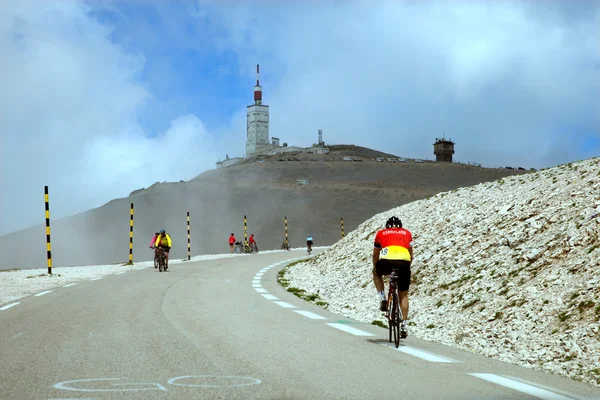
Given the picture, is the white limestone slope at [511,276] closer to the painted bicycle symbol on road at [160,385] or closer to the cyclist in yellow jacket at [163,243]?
the painted bicycle symbol on road at [160,385]

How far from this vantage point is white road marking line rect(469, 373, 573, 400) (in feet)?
17.8

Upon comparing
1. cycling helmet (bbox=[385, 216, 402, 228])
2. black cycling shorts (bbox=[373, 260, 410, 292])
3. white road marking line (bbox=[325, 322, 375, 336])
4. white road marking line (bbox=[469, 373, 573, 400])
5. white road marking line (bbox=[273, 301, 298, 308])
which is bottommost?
white road marking line (bbox=[273, 301, 298, 308])

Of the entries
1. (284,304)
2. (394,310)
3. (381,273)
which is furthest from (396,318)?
(284,304)

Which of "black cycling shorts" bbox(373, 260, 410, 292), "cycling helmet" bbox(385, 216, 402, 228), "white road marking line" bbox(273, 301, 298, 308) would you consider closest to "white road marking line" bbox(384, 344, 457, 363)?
"black cycling shorts" bbox(373, 260, 410, 292)

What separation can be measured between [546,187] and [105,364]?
443 inches

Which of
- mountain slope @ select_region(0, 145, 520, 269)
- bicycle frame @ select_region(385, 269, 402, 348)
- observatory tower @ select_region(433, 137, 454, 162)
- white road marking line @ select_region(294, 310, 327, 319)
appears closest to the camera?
bicycle frame @ select_region(385, 269, 402, 348)

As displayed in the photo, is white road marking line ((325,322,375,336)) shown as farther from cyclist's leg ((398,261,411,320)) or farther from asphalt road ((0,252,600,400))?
cyclist's leg ((398,261,411,320))

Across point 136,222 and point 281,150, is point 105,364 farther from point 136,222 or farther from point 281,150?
point 281,150

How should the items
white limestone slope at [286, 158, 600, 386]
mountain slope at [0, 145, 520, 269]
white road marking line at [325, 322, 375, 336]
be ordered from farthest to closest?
mountain slope at [0, 145, 520, 269], white road marking line at [325, 322, 375, 336], white limestone slope at [286, 158, 600, 386]

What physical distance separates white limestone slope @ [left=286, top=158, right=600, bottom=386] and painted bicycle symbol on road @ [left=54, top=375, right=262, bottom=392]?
3.15 meters

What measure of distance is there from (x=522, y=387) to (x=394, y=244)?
10.6 feet

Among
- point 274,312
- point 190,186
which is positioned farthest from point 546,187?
point 190,186

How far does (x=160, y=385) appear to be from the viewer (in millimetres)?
5648

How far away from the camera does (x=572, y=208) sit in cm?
1229
